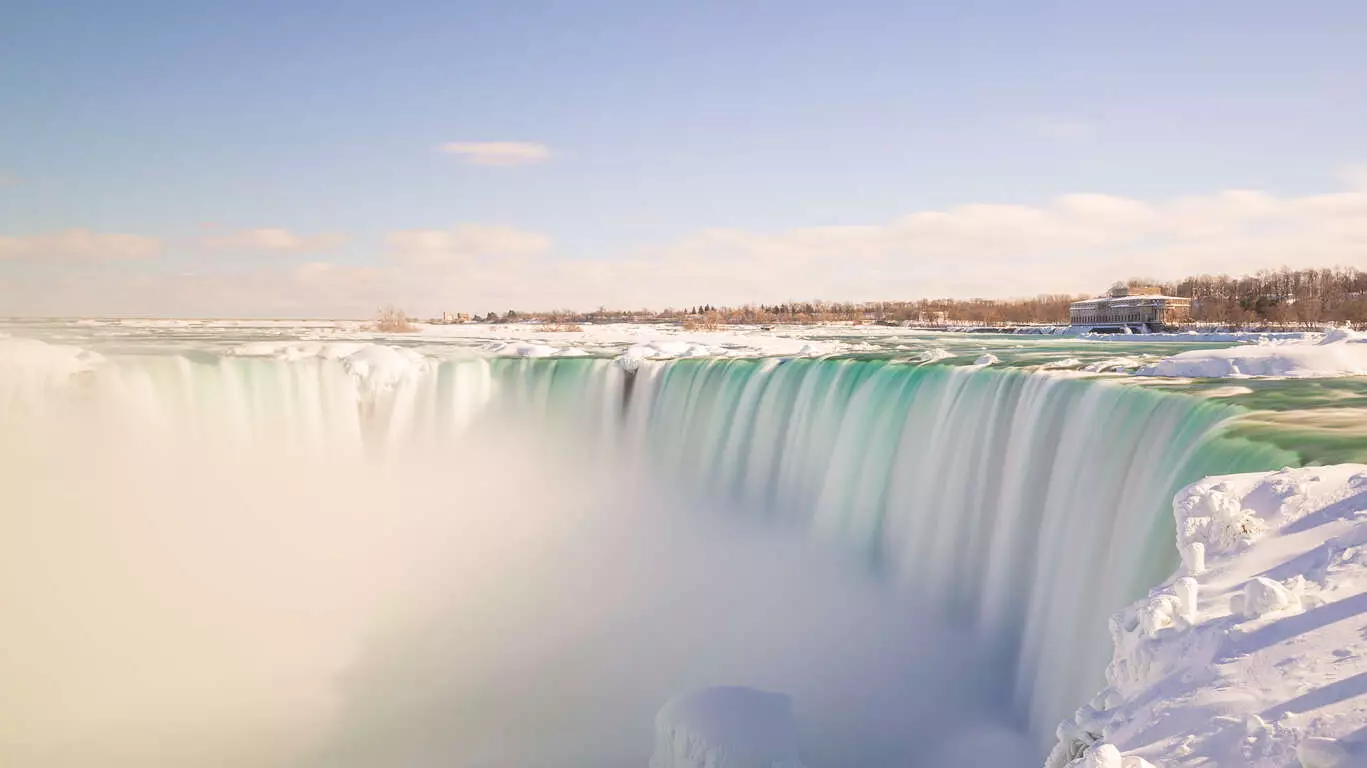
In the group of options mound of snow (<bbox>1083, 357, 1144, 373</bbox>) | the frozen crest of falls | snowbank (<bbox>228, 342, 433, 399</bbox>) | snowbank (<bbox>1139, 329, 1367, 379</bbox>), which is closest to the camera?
the frozen crest of falls

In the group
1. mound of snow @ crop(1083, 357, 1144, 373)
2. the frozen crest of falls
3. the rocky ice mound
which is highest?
mound of snow @ crop(1083, 357, 1144, 373)

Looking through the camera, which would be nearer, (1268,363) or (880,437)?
(1268,363)

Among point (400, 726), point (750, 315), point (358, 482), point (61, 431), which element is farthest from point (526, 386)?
point (750, 315)

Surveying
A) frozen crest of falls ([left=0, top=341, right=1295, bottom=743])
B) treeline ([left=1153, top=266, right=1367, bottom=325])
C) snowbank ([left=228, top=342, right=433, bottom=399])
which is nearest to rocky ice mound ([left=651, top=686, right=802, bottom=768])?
frozen crest of falls ([left=0, top=341, right=1295, bottom=743])

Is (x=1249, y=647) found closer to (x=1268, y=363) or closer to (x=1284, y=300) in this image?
(x=1268, y=363)

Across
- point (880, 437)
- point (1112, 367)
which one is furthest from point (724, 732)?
point (1112, 367)

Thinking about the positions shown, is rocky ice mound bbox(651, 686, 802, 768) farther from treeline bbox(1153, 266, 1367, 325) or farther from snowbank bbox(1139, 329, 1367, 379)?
treeline bbox(1153, 266, 1367, 325)

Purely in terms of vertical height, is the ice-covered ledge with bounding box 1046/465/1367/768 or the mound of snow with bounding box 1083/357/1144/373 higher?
the mound of snow with bounding box 1083/357/1144/373
